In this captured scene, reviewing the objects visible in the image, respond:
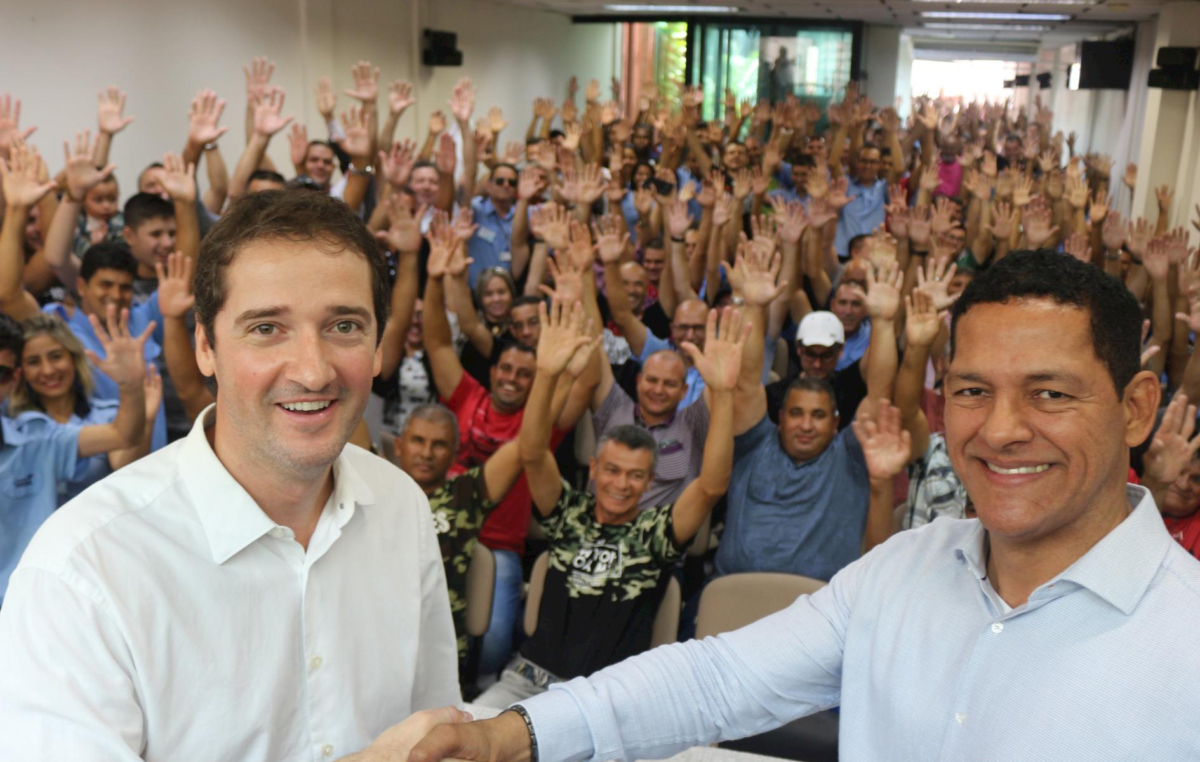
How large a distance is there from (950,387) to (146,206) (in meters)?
3.61

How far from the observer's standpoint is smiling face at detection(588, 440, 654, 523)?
2926 mm

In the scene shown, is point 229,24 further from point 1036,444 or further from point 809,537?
point 1036,444

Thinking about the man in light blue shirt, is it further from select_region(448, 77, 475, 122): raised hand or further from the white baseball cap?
select_region(448, 77, 475, 122): raised hand

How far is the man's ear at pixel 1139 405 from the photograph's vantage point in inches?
50.7

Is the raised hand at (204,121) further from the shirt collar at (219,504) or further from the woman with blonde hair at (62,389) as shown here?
the shirt collar at (219,504)

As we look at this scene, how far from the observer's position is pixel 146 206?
13.4ft

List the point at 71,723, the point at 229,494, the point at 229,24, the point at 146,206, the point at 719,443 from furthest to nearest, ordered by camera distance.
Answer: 1. the point at 229,24
2. the point at 146,206
3. the point at 719,443
4. the point at 229,494
5. the point at 71,723

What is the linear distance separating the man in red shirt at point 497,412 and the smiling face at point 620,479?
23 cm

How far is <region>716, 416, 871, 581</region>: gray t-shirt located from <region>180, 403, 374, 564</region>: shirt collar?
2082 millimetres

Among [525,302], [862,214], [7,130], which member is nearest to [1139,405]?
[525,302]

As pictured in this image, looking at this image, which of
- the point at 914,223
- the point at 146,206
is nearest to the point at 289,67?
the point at 146,206

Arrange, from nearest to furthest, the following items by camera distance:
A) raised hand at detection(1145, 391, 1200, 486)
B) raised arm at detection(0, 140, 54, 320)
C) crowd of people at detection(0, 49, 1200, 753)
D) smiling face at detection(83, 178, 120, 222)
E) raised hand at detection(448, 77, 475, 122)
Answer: raised hand at detection(1145, 391, 1200, 486) → crowd of people at detection(0, 49, 1200, 753) → raised arm at detection(0, 140, 54, 320) → smiling face at detection(83, 178, 120, 222) → raised hand at detection(448, 77, 475, 122)

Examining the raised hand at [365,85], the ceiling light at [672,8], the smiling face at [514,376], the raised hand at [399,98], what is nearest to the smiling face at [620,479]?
the smiling face at [514,376]

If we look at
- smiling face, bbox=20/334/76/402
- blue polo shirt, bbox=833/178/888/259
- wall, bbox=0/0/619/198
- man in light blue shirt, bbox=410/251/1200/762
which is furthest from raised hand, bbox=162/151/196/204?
blue polo shirt, bbox=833/178/888/259
